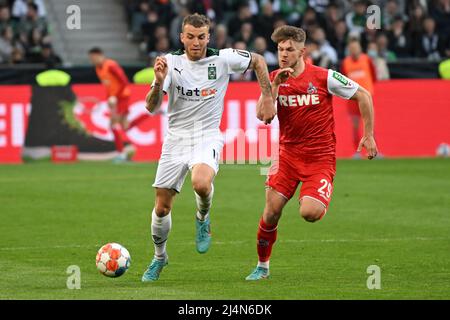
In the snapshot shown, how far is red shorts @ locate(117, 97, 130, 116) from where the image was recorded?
21.5 meters

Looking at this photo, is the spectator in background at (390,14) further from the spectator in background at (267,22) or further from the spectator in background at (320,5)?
the spectator in background at (267,22)

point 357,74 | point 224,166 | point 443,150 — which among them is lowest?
point 224,166

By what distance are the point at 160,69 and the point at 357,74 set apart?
43.4ft

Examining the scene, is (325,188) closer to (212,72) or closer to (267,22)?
(212,72)

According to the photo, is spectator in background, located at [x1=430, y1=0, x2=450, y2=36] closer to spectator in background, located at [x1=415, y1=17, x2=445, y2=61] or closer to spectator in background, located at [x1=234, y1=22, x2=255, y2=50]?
spectator in background, located at [x1=415, y1=17, x2=445, y2=61]

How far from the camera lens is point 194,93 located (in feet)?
32.8

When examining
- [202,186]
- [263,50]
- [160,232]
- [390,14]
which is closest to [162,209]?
[160,232]

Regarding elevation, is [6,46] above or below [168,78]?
below

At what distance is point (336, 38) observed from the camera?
86.9ft

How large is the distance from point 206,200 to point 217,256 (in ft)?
4.43

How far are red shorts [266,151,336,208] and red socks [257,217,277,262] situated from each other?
32 centimetres

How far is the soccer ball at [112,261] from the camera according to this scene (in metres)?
9.38

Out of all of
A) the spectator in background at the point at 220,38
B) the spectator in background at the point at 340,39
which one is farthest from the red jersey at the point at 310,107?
the spectator in background at the point at 340,39

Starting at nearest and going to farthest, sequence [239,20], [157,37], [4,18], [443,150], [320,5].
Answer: [443,150] < [4,18] < [157,37] < [239,20] < [320,5]
